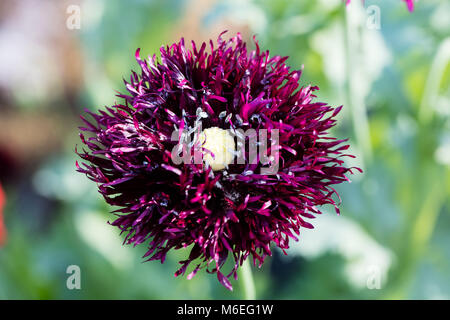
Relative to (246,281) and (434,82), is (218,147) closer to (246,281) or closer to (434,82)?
(246,281)

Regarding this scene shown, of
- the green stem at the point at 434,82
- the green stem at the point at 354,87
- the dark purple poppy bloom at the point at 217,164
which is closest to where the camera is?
the dark purple poppy bloom at the point at 217,164

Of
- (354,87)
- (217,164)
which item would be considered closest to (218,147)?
(217,164)

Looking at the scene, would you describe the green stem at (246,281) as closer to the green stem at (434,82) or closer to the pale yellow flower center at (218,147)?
the pale yellow flower center at (218,147)

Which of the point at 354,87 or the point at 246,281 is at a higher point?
the point at 354,87

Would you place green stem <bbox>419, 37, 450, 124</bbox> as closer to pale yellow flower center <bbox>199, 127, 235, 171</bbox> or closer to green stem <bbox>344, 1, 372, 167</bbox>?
green stem <bbox>344, 1, 372, 167</bbox>

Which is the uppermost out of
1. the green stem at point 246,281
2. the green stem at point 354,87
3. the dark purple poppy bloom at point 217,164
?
the green stem at point 354,87

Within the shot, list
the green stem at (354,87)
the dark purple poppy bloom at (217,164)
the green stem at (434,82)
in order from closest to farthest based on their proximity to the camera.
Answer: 1. the dark purple poppy bloom at (217,164)
2. the green stem at (354,87)
3. the green stem at (434,82)

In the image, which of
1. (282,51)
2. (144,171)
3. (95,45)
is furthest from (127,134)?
(95,45)

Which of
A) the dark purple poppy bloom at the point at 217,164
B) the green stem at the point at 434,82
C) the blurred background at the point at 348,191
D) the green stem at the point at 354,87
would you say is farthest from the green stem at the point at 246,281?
the green stem at the point at 434,82

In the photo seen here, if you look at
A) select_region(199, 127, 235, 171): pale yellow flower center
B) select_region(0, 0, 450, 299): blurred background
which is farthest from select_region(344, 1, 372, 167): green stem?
select_region(199, 127, 235, 171): pale yellow flower center

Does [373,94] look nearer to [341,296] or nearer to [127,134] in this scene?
[341,296]
